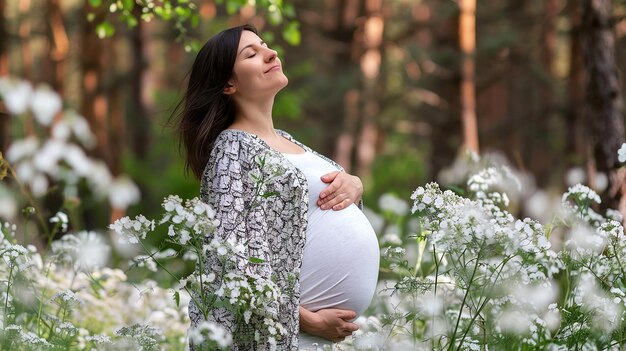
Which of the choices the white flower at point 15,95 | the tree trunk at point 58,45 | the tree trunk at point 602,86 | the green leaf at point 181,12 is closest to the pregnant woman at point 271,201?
the white flower at point 15,95

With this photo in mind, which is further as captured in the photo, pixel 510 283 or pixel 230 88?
pixel 230 88

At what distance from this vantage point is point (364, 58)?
52.8 ft

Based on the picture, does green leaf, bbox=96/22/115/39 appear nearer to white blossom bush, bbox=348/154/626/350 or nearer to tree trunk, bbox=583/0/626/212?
white blossom bush, bbox=348/154/626/350

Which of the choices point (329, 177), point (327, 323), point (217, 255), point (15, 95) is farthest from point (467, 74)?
point (217, 255)

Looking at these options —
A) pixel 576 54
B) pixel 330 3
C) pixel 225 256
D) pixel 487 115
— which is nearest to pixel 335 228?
pixel 225 256

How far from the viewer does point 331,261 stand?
3.50 m

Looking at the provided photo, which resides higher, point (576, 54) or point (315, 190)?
point (576, 54)

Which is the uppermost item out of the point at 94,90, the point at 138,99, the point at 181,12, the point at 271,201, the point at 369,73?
the point at 138,99

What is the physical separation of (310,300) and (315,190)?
41cm

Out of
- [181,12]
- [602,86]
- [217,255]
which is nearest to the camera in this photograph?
[217,255]

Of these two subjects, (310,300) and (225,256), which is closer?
(225,256)

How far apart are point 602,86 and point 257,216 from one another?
3338mm

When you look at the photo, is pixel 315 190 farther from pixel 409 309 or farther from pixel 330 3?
pixel 330 3

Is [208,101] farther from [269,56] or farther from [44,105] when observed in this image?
[44,105]
